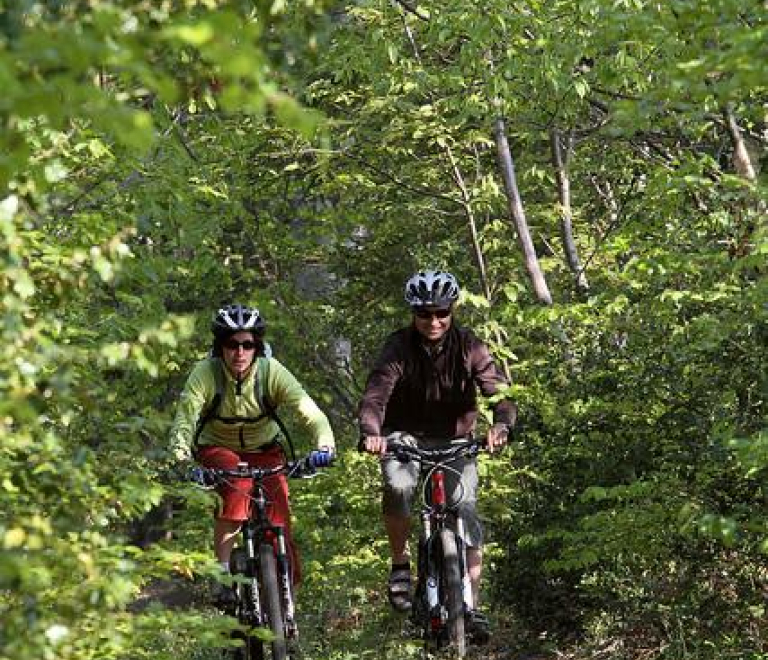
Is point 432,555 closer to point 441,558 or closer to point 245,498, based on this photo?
point 441,558

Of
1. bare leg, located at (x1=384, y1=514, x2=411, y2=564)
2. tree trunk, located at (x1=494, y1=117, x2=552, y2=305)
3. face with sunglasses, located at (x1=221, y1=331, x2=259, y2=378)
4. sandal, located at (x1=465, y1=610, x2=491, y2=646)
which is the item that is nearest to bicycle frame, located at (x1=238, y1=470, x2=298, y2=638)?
face with sunglasses, located at (x1=221, y1=331, x2=259, y2=378)

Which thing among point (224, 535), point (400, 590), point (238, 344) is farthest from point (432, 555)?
point (238, 344)

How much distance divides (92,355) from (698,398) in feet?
18.1

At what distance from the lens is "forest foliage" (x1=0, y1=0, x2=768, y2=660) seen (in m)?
4.18

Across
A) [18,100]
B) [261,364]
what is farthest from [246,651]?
[18,100]

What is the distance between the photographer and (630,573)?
412 inches

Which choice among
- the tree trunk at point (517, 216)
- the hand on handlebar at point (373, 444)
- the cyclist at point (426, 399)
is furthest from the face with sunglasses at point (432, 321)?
the tree trunk at point (517, 216)

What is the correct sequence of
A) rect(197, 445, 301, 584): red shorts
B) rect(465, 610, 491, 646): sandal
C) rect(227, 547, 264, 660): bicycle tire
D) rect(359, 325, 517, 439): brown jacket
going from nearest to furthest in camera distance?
rect(227, 547, 264, 660): bicycle tire → rect(465, 610, 491, 646): sandal → rect(197, 445, 301, 584): red shorts → rect(359, 325, 517, 439): brown jacket

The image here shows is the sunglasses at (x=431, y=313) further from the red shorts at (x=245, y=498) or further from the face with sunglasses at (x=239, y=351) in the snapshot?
the red shorts at (x=245, y=498)

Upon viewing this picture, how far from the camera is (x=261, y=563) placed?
8.49 metres

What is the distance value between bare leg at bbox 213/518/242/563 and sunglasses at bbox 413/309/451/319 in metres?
1.63

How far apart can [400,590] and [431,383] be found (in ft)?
4.13

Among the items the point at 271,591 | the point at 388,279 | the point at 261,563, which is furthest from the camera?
the point at 388,279

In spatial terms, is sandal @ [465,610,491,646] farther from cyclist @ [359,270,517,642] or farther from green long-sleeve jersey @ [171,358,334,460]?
green long-sleeve jersey @ [171,358,334,460]
